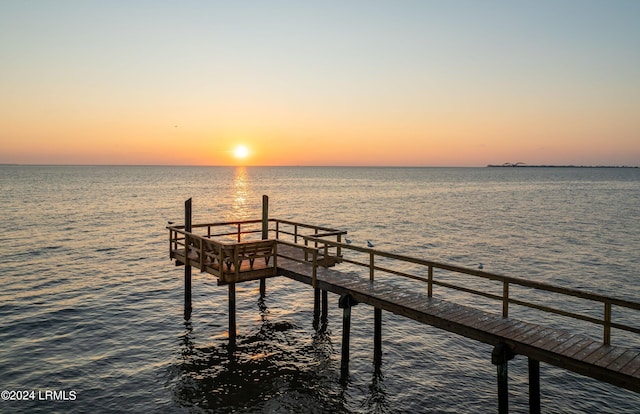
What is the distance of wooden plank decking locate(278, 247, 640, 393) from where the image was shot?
9047 mm

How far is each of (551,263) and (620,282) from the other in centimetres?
530

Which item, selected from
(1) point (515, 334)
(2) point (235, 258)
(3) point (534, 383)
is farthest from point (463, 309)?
(2) point (235, 258)

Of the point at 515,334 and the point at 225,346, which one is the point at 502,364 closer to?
the point at 515,334

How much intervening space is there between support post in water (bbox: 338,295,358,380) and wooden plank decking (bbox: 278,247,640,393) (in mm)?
265

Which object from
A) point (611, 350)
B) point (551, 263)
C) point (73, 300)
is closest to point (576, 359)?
point (611, 350)

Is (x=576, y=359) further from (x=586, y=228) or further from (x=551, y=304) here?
(x=586, y=228)

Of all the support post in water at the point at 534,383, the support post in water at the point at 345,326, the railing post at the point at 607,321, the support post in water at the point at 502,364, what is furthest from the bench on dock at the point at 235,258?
the railing post at the point at 607,321

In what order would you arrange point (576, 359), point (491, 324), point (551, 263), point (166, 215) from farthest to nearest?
point (166, 215) → point (551, 263) → point (491, 324) → point (576, 359)

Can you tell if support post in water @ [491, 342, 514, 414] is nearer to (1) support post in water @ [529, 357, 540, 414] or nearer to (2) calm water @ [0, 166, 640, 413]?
(1) support post in water @ [529, 357, 540, 414]

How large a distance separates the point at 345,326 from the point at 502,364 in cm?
517

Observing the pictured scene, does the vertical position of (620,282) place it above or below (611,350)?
below

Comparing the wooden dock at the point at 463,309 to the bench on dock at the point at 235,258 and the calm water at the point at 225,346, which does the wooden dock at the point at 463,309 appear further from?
the calm water at the point at 225,346

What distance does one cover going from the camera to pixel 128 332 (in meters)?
17.5

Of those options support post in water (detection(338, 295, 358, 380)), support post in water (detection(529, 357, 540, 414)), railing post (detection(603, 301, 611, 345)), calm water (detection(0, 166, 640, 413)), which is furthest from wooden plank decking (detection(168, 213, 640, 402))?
calm water (detection(0, 166, 640, 413))
